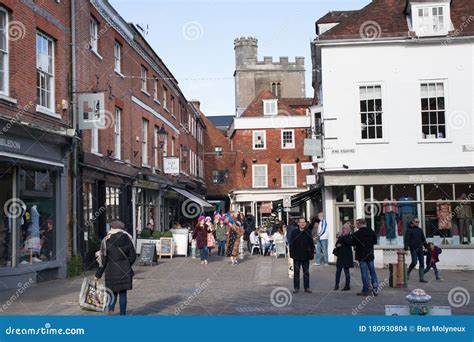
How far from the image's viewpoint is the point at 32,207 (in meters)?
15.4

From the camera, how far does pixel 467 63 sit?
20062 millimetres

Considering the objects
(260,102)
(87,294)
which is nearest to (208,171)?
(260,102)

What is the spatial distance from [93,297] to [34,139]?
5.54 meters

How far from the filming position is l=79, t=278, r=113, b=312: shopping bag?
35.7 feet

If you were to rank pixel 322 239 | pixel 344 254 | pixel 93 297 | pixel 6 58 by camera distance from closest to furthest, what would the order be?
pixel 93 297 → pixel 6 58 → pixel 344 254 → pixel 322 239

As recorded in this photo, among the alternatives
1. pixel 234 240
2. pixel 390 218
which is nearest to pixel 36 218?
pixel 234 240

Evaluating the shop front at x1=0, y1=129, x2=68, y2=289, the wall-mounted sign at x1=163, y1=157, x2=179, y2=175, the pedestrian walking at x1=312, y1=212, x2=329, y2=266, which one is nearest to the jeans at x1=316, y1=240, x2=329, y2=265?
the pedestrian walking at x1=312, y1=212, x2=329, y2=266

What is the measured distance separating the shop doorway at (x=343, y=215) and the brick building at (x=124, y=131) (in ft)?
25.9

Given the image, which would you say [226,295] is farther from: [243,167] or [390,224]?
[243,167]

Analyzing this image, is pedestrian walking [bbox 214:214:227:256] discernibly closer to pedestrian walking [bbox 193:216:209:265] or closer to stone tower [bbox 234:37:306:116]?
pedestrian walking [bbox 193:216:209:265]

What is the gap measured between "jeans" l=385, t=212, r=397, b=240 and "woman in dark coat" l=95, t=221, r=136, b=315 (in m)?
12.0

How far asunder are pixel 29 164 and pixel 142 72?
12.8m

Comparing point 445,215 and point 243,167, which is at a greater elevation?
point 243,167

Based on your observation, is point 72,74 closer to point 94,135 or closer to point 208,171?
point 94,135
